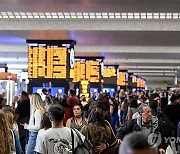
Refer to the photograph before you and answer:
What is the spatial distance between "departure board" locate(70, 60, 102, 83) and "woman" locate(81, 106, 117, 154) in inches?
768

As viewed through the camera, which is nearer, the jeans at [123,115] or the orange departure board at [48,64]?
the jeans at [123,115]

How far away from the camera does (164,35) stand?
1727 cm

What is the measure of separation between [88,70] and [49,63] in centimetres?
817

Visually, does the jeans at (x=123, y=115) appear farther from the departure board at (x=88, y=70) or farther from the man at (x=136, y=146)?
the man at (x=136, y=146)

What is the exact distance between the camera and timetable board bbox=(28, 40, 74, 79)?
18562 millimetres

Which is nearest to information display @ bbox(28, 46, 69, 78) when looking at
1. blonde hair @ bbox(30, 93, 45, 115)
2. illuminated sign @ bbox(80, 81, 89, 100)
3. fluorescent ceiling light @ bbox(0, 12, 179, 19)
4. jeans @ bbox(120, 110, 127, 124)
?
fluorescent ceiling light @ bbox(0, 12, 179, 19)

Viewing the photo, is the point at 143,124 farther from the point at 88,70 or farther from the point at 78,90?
the point at 88,70

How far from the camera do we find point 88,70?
26688 millimetres

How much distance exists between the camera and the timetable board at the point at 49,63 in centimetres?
1856

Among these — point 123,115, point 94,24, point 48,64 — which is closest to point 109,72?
point 48,64

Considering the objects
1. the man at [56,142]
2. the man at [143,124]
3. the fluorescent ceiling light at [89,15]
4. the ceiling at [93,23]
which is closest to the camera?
the man at [56,142]

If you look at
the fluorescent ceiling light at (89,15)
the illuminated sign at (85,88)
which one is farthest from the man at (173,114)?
the illuminated sign at (85,88)

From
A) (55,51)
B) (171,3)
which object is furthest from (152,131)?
(55,51)

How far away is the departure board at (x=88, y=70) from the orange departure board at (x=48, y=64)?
7400 mm
